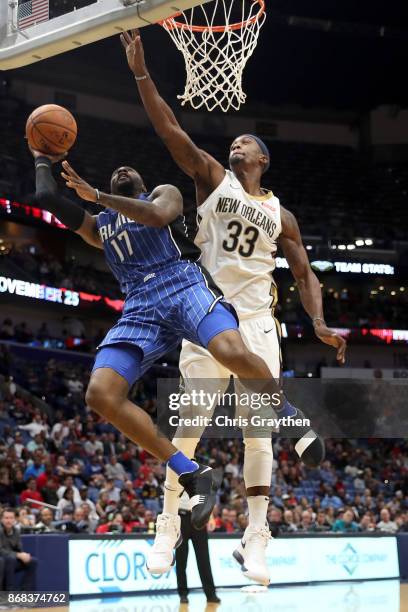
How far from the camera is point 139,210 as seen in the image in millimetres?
5449

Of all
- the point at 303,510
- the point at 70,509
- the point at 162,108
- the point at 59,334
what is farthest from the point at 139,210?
the point at 59,334

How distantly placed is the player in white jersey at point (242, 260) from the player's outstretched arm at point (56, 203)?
71 cm

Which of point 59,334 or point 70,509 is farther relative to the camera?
point 59,334

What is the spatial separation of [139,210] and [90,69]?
2645 cm

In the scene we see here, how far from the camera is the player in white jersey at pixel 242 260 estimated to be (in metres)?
5.69

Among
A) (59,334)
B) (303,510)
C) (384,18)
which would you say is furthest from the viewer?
(384,18)

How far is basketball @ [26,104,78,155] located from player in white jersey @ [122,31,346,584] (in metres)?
0.54

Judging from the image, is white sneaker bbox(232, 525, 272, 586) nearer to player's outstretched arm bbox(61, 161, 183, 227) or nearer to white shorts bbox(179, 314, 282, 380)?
white shorts bbox(179, 314, 282, 380)

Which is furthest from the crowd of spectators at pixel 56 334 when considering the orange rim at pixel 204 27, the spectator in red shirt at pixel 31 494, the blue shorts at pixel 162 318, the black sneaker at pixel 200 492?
the black sneaker at pixel 200 492

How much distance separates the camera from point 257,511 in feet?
19.2

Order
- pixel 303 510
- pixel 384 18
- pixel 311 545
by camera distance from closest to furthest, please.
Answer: pixel 311 545, pixel 303 510, pixel 384 18

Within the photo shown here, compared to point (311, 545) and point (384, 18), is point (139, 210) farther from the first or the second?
point (384, 18)

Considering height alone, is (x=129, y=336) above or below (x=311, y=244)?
below

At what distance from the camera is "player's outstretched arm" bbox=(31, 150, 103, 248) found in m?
5.57
